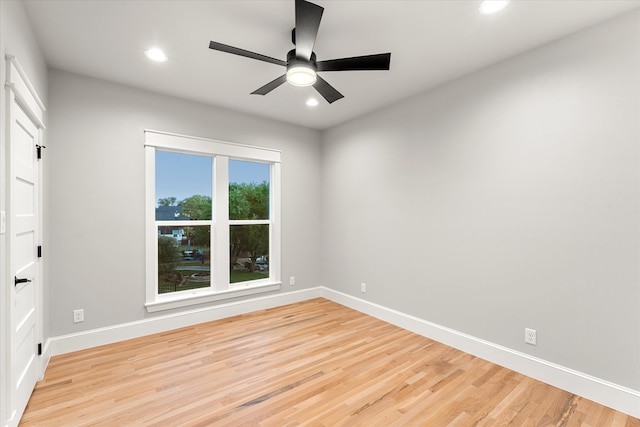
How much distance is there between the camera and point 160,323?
349 centimetres

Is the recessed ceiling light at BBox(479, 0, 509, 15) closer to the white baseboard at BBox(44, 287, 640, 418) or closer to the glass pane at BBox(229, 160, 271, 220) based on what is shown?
the white baseboard at BBox(44, 287, 640, 418)

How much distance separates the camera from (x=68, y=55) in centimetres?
268

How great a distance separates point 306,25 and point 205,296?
3270mm

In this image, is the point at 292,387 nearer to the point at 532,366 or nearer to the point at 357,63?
the point at 532,366

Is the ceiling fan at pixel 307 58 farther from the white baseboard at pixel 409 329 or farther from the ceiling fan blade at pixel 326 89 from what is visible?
the white baseboard at pixel 409 329

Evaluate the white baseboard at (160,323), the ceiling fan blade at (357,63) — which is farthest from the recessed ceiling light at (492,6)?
the white baseboard at (160,323)

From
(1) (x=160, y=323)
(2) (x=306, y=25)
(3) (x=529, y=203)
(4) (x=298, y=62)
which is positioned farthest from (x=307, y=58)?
(1) (x=160, y=323)

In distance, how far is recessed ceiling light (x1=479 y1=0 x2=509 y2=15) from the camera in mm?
2007

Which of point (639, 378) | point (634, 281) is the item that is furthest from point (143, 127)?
point (639, 378)

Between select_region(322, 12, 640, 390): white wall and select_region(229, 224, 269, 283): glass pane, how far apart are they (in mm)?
1749

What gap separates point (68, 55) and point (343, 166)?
333cm

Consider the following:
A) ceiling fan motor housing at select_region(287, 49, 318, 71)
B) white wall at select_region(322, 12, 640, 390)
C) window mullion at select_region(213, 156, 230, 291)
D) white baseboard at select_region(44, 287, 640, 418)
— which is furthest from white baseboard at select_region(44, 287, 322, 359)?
ceiling fan motor housing at select_region(287, 49, 318, 71)

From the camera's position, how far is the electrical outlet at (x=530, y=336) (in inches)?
100.0

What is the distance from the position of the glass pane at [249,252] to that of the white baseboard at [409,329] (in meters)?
0.38
